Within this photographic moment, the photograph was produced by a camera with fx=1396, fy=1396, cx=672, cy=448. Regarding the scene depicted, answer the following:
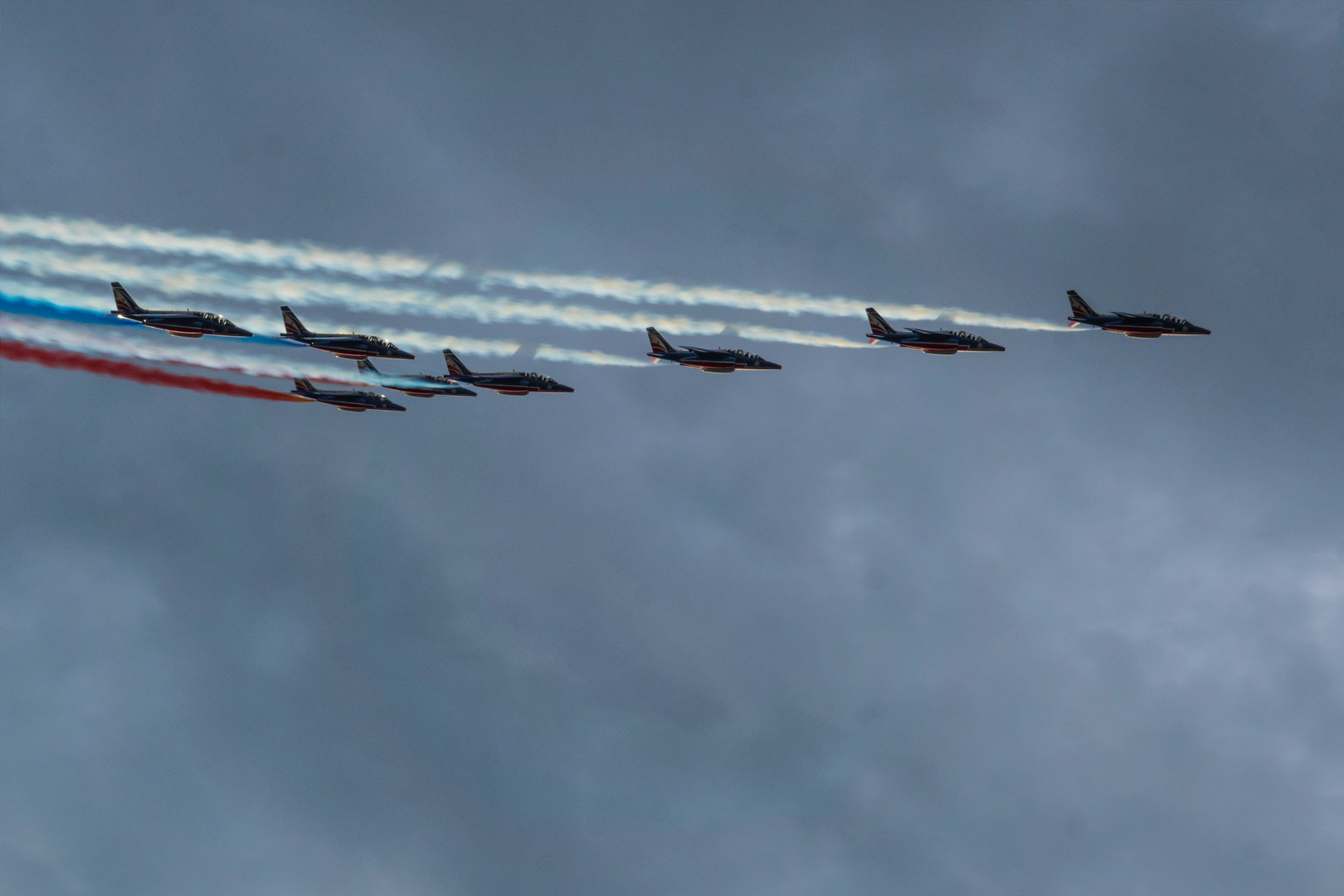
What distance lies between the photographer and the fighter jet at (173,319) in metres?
131

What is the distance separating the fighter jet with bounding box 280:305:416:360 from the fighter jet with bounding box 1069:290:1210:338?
68.4 m

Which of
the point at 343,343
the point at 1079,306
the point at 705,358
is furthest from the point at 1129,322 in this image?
the point at 343,343

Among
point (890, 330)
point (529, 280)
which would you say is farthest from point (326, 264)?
point (890, 330)

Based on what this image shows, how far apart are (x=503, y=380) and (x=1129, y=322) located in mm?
65701

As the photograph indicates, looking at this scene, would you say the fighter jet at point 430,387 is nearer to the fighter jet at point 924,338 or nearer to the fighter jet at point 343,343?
the fighter jet at point 343,343

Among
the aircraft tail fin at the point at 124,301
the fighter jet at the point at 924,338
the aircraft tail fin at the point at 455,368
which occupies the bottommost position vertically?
the aircraft tail fin at the point at 124,301


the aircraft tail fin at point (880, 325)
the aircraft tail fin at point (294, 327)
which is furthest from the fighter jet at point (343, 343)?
the aircraft tail fin at point (880, 325)

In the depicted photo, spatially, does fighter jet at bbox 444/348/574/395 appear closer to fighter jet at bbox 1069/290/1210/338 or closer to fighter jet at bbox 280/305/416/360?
fighter jet at bbox 280/305/416/360

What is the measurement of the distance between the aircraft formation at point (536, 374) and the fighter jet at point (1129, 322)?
86mm

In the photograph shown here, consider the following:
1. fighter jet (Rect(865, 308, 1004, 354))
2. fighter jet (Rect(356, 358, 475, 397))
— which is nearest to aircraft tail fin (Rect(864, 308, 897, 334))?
fighter jet (Rect(865, 308, 1004, 354))

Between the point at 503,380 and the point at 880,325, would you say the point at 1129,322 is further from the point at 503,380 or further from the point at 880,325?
the point at 503,380

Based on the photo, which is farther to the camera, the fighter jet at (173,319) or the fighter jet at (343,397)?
the fighter jet at (343,397)

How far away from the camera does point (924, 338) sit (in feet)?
479

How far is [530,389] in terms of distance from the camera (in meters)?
144
